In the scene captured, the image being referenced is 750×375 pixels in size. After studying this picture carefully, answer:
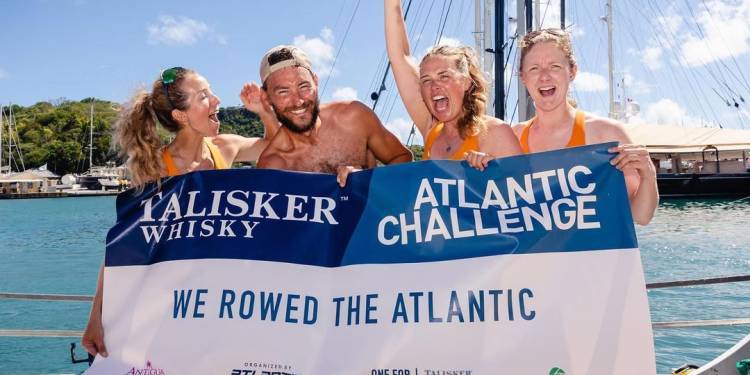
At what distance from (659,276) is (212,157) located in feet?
52.5

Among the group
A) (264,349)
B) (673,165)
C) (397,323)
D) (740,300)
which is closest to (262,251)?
(264,349)

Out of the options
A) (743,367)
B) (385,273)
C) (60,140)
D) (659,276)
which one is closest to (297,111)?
(385,273)

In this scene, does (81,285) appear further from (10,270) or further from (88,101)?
(88,101)

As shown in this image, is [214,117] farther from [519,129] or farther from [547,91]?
[547,91]

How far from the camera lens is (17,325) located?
13.5 meters

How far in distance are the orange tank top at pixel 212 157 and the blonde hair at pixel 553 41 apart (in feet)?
5.41

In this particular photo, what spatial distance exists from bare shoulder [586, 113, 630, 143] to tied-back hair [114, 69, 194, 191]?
1958 millimetres

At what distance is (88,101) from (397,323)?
150511mm

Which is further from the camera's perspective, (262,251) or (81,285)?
(81,285)

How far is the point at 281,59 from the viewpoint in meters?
2.87

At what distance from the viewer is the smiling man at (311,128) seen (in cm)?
287

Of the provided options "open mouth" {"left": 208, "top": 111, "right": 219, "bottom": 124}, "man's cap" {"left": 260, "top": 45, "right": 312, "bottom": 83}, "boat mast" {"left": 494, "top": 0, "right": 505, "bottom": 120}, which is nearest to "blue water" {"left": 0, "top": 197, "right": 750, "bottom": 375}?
"boat mast" {"left": 494, "top": 0, "right": 505, "bottom": 120}

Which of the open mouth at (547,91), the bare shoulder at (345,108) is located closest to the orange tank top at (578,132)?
the open mouth at (547,91)

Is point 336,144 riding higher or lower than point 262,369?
higher
